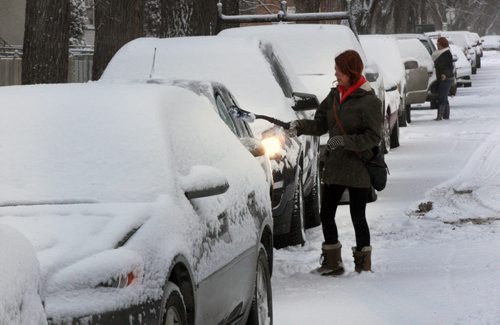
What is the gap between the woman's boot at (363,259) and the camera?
10438mm

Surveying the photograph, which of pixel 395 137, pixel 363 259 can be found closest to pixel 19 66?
pixel 395 137

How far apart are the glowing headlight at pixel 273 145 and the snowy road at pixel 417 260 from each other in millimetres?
839

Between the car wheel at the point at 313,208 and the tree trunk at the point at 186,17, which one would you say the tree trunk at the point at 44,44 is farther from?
the tree trunk at the point at 186,17

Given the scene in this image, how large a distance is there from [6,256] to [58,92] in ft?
10.1

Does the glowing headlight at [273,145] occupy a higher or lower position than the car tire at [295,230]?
higher

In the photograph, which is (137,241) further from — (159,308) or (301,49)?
(301,49)

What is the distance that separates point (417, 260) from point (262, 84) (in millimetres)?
2345

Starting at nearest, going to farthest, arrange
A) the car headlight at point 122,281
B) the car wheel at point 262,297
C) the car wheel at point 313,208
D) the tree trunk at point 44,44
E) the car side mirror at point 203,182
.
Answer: the car headlight at point 122,281 < the car side mirror at point 203,182 < the car wheel at point 262,297 < the car wheel at point 313,208 < the tree trunk at point 44,44

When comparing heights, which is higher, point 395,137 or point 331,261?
point 331,261

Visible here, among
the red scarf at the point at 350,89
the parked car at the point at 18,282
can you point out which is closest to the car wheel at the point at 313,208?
the red scarf at the point at 350,89

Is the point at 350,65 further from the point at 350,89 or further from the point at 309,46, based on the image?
the point at 309,46

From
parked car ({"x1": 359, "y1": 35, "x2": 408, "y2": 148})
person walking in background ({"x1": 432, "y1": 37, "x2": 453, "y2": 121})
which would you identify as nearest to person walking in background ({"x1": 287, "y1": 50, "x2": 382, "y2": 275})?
parked car ({"x1": 359, "y1": 35, "x2": 408, "y2": 148})

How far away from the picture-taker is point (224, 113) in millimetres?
9547

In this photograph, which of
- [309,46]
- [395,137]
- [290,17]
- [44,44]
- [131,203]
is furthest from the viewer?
[395,137]
